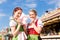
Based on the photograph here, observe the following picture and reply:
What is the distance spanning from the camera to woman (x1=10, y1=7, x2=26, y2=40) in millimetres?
3629

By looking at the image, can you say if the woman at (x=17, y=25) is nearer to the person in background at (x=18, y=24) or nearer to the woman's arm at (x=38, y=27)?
the person in background at (x=18, y=24)

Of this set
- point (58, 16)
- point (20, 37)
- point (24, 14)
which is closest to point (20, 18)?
point (24, 14)

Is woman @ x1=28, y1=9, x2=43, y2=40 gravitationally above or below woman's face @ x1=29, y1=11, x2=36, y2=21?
below

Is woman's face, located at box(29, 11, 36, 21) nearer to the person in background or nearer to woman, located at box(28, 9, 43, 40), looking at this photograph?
woman, located at box(28, 9, 43, 40)

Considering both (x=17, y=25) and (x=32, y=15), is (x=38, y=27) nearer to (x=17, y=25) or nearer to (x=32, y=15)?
(x=32, y=15)

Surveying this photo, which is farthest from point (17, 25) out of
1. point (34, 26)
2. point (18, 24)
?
point (34, 26)

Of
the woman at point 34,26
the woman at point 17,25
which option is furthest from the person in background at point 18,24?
the woman at point 34,26

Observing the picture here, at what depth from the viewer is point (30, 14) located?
3.83 m

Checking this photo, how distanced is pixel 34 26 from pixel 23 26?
0.20 m

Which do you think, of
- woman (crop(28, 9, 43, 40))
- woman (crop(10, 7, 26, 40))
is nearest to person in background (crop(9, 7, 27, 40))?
woman (crop(10, 7, 26, 40))

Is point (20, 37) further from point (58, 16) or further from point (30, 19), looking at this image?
point (58, 16)

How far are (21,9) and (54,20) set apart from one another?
7.15 m

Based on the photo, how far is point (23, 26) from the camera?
3.69m

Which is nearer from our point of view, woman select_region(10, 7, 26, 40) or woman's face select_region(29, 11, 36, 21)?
woman select_region(10, 7, 26, 40)
